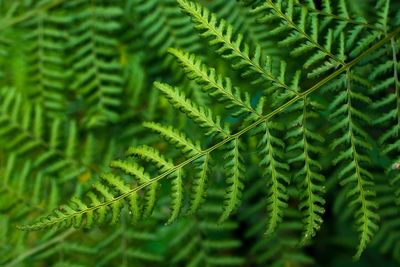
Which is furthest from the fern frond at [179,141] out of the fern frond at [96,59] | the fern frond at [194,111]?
the fern frond at [96,59]

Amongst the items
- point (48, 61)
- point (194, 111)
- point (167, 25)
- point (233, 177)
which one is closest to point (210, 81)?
point (194, 111)

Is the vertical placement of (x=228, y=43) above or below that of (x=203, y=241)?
above

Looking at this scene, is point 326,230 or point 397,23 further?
point 326,230

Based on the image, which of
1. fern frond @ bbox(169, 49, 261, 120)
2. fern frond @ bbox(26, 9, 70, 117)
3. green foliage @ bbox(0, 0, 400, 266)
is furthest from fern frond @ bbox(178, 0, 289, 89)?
fern frond @ bbox(26, 9, 70, 117)

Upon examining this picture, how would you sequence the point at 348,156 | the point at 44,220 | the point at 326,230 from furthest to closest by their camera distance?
1. the point at 326,230
2. the point at 348,156
3. the point at 44,220

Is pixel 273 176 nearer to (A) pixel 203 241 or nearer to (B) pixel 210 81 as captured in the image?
(B) pixel 210 81

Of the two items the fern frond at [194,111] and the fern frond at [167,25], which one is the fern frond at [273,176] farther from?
the fern frond at [167,25]

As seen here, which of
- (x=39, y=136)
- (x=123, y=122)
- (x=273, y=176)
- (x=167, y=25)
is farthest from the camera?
(x=123, y=122)

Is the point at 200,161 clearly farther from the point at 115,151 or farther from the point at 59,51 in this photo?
the point at 59,51

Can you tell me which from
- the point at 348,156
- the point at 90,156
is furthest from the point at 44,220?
the point at 90,156

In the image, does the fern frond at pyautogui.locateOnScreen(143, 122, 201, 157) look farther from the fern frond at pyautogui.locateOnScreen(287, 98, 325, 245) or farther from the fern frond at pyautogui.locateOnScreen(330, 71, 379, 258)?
the fern frond at pyautogui.locateOnScreen(330, 71, 379, 258)

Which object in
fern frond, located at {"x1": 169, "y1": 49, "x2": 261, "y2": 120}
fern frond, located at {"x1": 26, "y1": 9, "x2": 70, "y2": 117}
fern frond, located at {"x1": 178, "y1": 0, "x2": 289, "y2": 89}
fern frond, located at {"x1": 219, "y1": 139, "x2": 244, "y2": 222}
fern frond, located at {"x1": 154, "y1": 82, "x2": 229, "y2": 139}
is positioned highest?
fern frond, located at {"x1": 26, "y1": 9, "x2": 70, "y2": 117}
